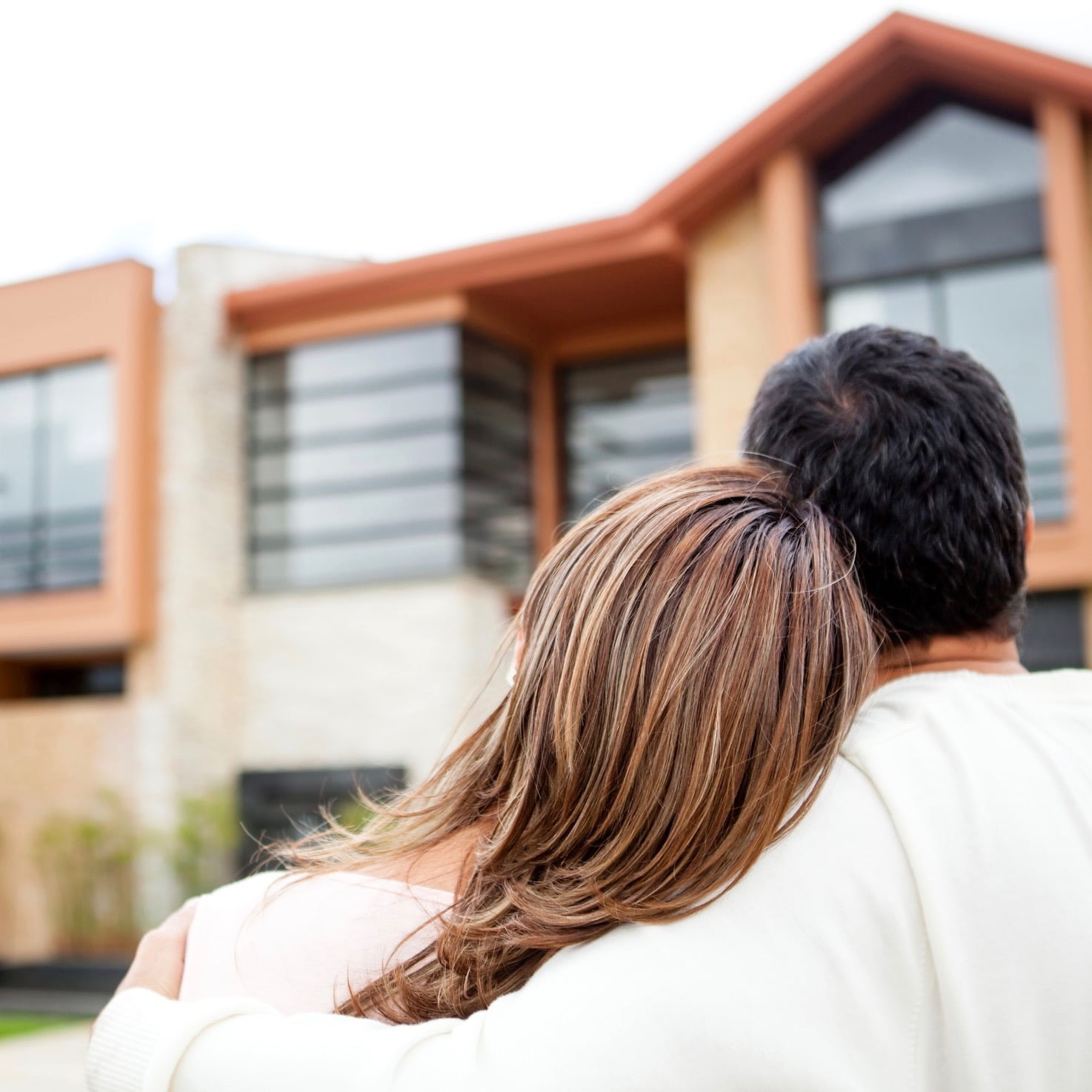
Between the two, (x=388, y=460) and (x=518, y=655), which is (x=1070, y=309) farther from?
(x=518, y=655)

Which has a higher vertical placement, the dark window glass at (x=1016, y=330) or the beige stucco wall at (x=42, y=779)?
the dark window glass at (x=1016, y=330)

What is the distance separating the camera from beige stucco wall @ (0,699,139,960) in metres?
11.1

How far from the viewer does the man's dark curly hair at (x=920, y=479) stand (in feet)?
4.36

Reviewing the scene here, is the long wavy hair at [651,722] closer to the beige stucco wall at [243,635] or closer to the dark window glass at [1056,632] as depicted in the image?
the dark window glass at [1056,632]

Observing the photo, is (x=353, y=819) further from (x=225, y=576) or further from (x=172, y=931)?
(x=172, y=931)

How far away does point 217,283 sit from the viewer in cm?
1154

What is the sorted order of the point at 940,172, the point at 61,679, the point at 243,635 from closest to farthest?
the point at 940,172 < the point at 243,635 < the point at 61,679

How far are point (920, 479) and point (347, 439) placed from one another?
10.5m

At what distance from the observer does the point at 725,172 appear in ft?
32.0

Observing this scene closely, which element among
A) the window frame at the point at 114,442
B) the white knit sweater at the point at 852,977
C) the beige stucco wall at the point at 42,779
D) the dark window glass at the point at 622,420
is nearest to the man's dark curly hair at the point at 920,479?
the white knit sweater at the point at 852,977

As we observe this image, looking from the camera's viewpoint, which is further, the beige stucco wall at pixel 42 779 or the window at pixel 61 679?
the window at pixel 61 679

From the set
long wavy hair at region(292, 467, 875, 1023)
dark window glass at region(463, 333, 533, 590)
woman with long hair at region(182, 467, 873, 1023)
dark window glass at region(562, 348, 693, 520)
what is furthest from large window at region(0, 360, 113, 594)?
long wavy hair at region(292, 467, 875, 1023)

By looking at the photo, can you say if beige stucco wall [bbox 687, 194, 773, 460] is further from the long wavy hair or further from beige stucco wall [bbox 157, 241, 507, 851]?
the long wavy hair

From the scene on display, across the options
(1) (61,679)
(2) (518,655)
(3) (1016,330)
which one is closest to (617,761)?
(2) (518,655)
